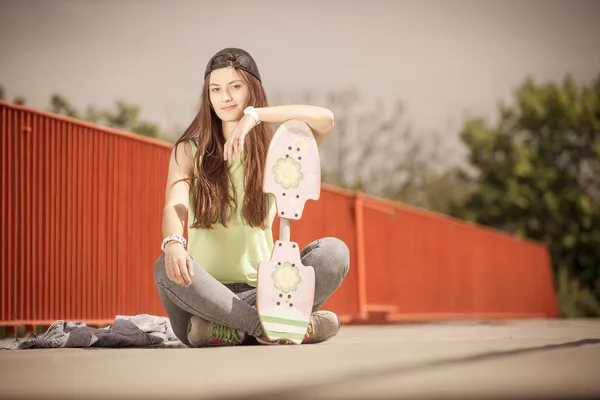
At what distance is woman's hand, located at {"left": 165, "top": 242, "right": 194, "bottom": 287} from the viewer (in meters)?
3.85

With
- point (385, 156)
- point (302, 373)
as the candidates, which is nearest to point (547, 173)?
point (385, 156)

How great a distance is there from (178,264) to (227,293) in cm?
31

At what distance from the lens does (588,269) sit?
33.2 m

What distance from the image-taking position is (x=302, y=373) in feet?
9.36

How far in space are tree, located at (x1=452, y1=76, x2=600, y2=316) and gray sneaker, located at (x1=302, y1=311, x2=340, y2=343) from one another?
28132 mm

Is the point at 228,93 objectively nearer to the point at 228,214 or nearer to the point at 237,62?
the point at 237,62

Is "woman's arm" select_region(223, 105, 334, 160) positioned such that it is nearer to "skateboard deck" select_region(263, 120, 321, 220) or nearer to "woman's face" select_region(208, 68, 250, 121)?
"skateboard deck" select_region(263, 120, 321, 220)

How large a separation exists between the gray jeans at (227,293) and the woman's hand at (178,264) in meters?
0.11

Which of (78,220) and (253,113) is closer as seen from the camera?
(253,113)

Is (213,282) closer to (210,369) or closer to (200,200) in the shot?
(200,200)

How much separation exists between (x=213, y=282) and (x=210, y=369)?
1109 mm

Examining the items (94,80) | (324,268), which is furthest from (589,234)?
(324,268)

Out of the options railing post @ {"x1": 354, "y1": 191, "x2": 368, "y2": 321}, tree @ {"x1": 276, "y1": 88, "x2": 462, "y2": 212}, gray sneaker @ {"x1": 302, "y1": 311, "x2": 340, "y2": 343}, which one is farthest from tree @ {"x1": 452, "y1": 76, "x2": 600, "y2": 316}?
gray sneaker @ {"x1": 302, "y1": 311, "x2": 340, "y2": 343}

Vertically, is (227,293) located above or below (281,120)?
below
